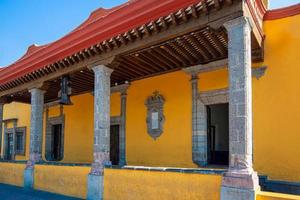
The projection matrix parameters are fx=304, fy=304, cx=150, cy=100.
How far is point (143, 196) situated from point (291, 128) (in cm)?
339

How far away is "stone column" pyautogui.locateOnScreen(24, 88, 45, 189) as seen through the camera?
9.30m

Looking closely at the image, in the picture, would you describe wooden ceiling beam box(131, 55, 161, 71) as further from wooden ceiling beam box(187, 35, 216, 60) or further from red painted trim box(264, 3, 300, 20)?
red painted trim box(264, 3, 300, 20)

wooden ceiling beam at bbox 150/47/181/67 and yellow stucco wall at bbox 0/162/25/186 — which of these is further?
yellow stucco wall at bbox 0/162/25/186

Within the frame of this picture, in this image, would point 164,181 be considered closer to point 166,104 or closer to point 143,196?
point 143,196

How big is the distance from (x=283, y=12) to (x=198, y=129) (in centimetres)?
337

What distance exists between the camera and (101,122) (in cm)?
719

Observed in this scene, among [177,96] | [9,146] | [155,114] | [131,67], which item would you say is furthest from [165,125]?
[9,146]

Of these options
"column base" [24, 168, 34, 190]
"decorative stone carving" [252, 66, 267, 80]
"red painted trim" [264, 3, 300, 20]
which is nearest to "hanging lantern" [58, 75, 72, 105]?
"column base" [24, 168, 34, 190]

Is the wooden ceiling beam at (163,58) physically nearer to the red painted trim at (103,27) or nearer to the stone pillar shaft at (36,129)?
the red painted trim at (103,27)

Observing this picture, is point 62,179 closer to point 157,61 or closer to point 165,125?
point 165,125

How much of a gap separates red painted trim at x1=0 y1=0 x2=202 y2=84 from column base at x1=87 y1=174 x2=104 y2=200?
313 cm

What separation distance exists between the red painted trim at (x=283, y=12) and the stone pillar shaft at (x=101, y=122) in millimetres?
3903

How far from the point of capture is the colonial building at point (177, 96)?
16.5 ft

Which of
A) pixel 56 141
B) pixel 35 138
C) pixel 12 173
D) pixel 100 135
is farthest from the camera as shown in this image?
pixel 56 141
